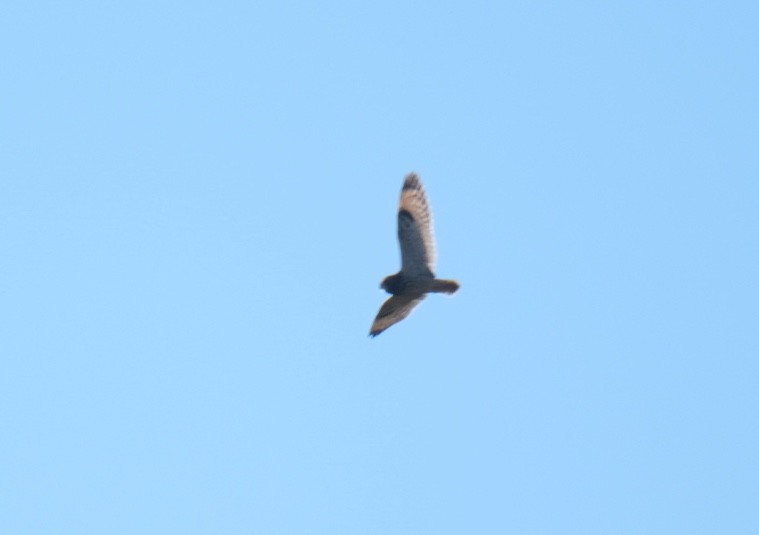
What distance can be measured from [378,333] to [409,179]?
3.73 meters

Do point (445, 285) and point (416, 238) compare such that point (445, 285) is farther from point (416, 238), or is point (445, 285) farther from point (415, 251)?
point (416, 238)

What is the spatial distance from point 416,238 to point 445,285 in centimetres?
121

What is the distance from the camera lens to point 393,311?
43.6 meters

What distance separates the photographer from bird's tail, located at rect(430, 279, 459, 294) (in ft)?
137

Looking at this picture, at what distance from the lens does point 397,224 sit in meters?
41.7

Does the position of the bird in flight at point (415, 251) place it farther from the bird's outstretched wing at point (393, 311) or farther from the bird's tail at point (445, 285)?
the bird's outstretched wing at point (393, 311)

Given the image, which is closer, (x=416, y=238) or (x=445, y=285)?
(x=416, y=238)

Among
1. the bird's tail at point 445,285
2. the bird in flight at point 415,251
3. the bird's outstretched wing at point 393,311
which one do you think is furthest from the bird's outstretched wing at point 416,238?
the bird's outstretched wing at point 393,311

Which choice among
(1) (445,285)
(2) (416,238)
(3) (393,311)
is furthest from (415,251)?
(3) (393,311)

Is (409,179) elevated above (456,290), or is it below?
above

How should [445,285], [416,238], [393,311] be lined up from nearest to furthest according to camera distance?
[416,238] → [445,285] → [393,311]

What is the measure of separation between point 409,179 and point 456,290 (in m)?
2.73

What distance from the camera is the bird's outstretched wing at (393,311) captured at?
141ft

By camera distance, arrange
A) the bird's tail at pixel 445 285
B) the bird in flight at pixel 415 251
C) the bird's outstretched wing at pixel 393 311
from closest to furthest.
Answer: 1. the bird in flight at pixel 415 251
2. the bird's tail at pixel 445 285
3. the bird's outstretched wing at pixel 393 311
